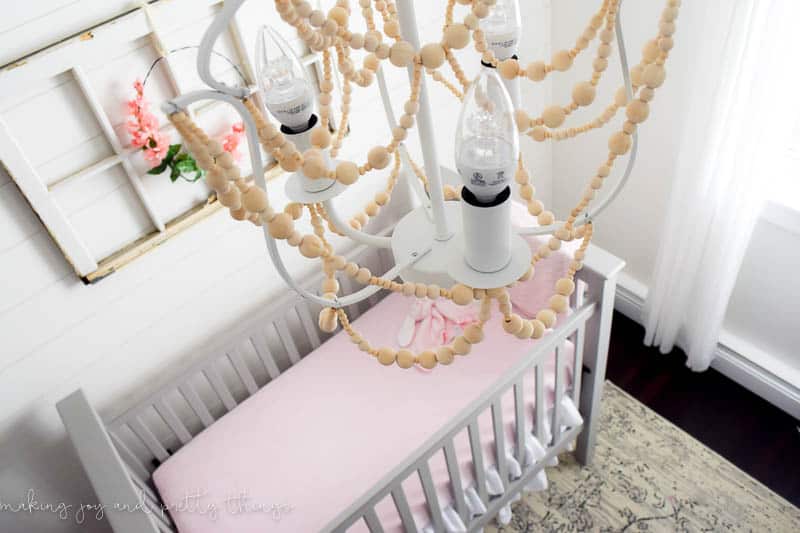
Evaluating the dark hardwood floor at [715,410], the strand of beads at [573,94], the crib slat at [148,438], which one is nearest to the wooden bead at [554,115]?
the strand of beads at [573,94]

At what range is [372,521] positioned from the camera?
1.31 m

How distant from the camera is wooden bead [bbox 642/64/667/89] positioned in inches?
24.6

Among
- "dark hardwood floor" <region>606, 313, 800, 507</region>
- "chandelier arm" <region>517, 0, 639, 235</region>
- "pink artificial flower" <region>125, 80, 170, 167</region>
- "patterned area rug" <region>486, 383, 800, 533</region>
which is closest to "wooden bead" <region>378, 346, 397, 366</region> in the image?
"chandelier arm" <region>517, 0, 639, 235</region>

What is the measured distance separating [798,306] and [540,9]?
4.17 ft

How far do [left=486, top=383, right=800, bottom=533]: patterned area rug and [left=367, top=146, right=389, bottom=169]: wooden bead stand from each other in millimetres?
1662

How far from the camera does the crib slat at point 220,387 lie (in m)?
1.73

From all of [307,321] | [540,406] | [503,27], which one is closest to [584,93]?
[503,27]

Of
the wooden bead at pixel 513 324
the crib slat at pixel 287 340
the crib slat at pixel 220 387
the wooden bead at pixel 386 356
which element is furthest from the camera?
the crib slat at pixel 287 340

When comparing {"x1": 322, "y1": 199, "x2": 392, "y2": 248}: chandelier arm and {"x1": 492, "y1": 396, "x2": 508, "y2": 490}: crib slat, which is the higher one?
{"x1": 322, "y1": 199, "x2": 392, "y2": 248}: chandelier arm

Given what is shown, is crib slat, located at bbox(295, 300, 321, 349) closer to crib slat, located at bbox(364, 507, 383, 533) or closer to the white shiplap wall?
the white shiplap wall

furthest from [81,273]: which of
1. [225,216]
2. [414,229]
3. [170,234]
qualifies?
[414,229]

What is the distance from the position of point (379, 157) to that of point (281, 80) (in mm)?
142

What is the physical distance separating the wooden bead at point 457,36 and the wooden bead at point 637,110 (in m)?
0.21

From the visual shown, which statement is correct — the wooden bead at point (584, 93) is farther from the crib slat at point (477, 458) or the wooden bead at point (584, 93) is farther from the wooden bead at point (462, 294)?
the crib slat at point (477, 458)
